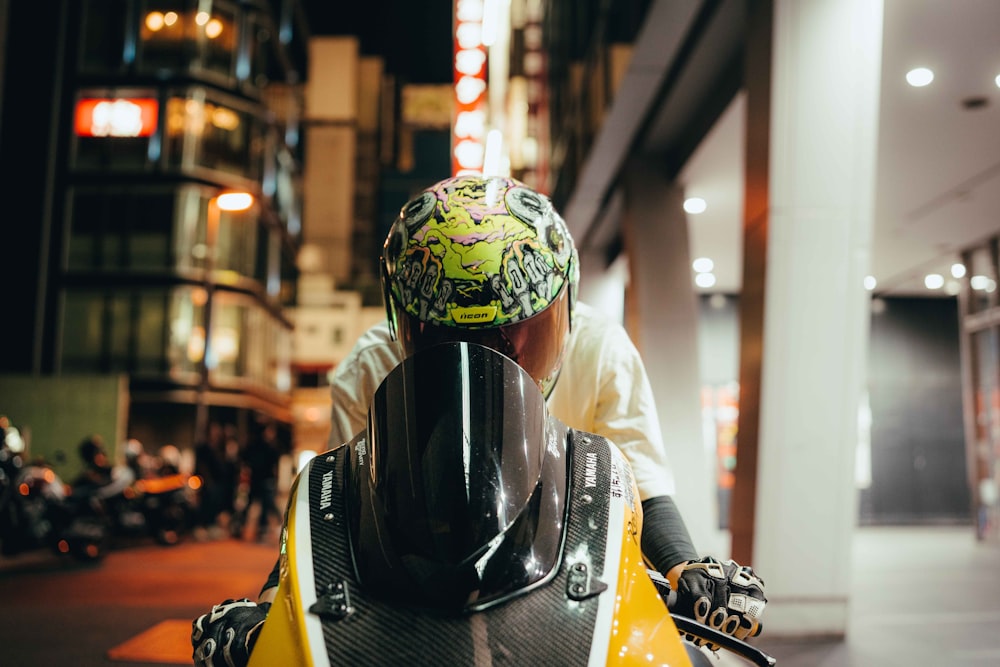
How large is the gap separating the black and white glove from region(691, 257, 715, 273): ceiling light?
1741 cm

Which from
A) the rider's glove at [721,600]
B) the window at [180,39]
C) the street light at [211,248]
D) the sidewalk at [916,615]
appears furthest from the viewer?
the window at [180,39]

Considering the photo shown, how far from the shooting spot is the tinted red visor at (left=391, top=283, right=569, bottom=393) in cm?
201

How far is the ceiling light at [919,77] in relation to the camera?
9703 millimetres

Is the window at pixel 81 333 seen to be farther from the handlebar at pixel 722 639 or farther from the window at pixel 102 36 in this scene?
the handlebar at pixel 722 639

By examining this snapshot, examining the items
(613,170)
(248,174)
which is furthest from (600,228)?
(248,174)

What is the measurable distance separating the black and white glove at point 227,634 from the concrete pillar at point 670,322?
10985 millimetres

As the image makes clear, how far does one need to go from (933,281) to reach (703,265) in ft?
17.9

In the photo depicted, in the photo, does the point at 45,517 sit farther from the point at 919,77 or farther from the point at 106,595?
the point at 919,77

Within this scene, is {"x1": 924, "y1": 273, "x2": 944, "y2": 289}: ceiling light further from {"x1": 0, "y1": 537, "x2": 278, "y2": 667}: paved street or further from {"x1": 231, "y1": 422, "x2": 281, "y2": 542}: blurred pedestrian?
{"x1": 0, "y1": 537, "x2": 278, "y2": 667}: paved street

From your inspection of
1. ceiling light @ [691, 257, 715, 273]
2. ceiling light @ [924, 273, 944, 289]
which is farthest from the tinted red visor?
ceiling light @ [924, 273, 944, 289]

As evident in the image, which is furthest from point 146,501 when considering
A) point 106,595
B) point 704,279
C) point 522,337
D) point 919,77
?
point 522,337

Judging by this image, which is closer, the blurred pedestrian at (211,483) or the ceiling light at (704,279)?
the blurred pedestrian at (211,483)

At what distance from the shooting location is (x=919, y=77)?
9.86m

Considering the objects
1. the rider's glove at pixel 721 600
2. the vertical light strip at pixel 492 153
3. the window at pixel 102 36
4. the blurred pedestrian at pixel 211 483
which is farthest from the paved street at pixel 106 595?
the window at pixel 102 36
